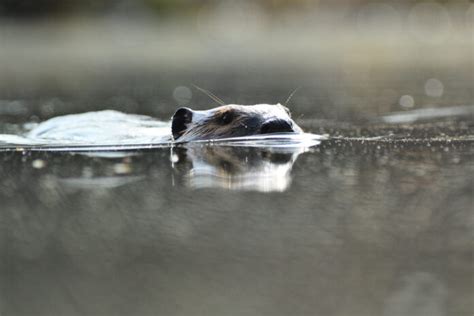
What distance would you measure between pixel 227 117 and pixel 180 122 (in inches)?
17.3

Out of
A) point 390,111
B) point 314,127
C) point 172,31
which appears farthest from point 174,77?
point 172,31

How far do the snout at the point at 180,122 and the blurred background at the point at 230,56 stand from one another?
207 centimetres

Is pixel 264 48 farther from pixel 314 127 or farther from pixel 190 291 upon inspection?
pixel 190 291

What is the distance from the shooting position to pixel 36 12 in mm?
31531

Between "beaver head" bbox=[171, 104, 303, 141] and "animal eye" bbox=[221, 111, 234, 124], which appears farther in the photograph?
"animal eye" bbox=[221, 111, 234, 124]

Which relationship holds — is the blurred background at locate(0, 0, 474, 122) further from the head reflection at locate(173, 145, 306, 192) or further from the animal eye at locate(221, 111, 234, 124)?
the head reflection at locate(173, 145, 306, 192)

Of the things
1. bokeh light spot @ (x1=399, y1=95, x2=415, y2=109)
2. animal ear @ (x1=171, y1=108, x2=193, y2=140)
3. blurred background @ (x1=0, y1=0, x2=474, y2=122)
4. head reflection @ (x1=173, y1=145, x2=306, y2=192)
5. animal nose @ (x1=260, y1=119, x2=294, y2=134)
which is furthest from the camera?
blurred background @ (x1=0, y1=0, x2=474, y2=122)

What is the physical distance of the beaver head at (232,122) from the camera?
679cm

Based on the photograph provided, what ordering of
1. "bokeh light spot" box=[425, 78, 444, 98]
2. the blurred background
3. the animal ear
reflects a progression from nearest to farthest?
the animal ear < the blurred background < "bokeh light spot" box=[425, 78, 444, 98]

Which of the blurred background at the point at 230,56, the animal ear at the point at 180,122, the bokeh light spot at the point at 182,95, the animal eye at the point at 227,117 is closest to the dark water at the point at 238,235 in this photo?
the animal eye at the point at 227,117

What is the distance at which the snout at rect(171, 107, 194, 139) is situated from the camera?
7129 millimetres

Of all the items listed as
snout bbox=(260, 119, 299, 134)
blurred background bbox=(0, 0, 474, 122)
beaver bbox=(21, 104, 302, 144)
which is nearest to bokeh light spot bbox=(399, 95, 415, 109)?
blurred background bbox=(0, 0, 474, 122)

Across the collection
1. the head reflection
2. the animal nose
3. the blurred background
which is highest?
the blurred background

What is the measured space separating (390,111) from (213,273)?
667cm
